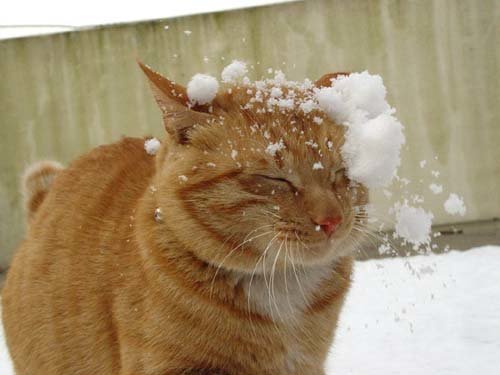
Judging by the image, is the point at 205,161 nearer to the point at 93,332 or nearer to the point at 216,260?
the point at 216,260

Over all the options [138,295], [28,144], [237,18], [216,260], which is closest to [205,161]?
[216,260]

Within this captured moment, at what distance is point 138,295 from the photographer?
179 centimetres

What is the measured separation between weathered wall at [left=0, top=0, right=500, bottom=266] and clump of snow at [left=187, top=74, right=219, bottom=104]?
9.50 feet

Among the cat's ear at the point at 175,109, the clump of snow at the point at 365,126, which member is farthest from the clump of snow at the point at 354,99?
the cat's ear at the point at 175,109

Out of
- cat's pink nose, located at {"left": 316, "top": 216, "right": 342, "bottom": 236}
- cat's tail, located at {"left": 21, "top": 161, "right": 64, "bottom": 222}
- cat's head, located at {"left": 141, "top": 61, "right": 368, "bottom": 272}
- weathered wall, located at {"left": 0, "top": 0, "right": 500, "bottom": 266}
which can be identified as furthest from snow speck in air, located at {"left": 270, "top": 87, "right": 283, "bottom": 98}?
weathered wall, located at {"left": 0, "top": 0, "right": 500, "bottom": 266}

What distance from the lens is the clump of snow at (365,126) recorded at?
160cm

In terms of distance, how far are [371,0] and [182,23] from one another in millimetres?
1447

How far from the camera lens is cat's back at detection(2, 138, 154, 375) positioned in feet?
6.39

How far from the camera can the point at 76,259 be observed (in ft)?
6.77

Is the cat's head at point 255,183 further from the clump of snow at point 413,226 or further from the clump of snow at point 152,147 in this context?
the clump of snow at point 152,147

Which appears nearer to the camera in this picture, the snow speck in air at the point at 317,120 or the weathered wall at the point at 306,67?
the snow speck in air at the point at 317,120

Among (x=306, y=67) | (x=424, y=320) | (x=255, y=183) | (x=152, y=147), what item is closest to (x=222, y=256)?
(x=255, y=183)

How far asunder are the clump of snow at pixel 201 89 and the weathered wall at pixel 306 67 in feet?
9.50

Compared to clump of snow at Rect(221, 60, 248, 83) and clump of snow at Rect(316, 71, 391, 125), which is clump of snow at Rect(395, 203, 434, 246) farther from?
clump of snow at Rect(221, 60, 248, 83)
